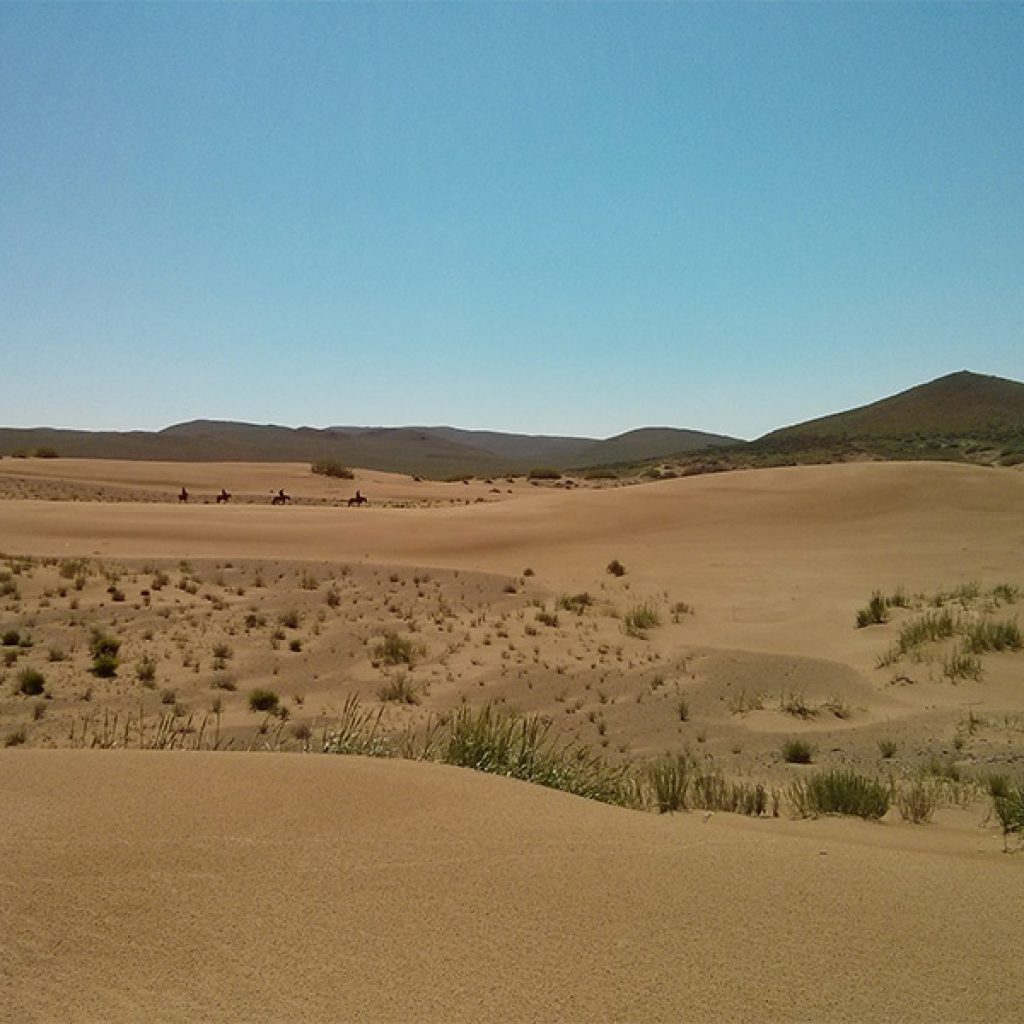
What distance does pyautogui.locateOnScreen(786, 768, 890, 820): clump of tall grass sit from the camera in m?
7.57

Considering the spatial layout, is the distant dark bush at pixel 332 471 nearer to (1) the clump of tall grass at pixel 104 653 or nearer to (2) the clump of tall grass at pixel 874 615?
(1) the clump of tall grass at pixel 104 653

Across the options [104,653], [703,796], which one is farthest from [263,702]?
[703,796]

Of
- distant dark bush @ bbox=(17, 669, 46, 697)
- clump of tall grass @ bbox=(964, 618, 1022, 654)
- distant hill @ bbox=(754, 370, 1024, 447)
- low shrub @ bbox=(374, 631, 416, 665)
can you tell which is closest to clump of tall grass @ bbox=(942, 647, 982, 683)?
clump of tall grass @ bbox=(964, 618, 1022, 654)

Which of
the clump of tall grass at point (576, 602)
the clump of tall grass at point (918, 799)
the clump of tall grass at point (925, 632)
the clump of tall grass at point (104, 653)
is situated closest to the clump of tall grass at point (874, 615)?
the clump of tall grass at point (925, 632)

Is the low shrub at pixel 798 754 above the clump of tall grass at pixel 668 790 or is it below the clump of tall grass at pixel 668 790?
below

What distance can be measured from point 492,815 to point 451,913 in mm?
1305

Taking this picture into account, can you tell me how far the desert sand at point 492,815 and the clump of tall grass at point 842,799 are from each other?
0.28m

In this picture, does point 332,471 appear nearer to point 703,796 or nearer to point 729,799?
point 703,796

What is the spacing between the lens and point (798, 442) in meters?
102

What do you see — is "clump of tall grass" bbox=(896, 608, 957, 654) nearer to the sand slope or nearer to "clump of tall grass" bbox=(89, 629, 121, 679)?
the sand slope

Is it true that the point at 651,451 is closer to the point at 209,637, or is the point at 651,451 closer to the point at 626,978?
the point at 209,637

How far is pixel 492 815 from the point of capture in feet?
18.2

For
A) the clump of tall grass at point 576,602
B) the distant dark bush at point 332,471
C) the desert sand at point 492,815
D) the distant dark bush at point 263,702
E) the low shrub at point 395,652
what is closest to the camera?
the desert sand at point 492,815

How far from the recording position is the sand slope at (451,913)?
3621 millimetres
